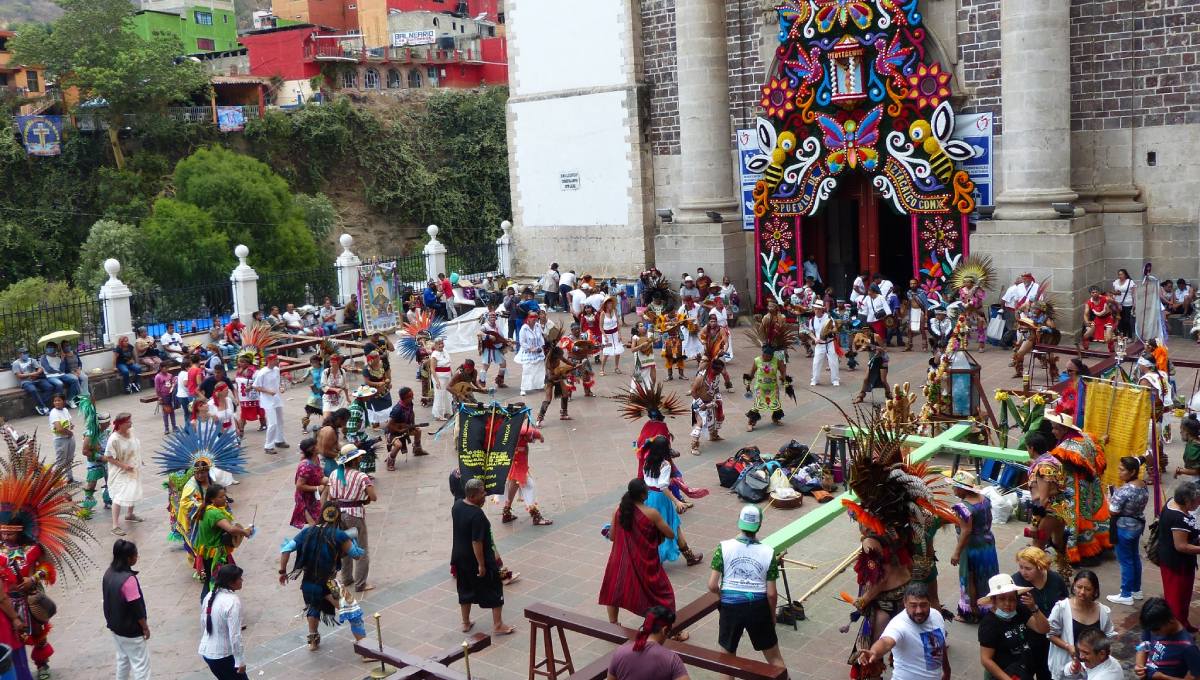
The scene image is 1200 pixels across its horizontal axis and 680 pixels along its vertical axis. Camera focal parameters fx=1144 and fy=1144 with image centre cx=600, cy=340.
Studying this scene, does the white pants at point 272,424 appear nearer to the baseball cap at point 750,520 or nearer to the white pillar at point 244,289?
the white pillar at point 244,289

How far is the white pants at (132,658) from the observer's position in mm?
8312

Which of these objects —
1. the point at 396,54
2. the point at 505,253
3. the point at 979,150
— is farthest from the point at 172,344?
the point at 396,54

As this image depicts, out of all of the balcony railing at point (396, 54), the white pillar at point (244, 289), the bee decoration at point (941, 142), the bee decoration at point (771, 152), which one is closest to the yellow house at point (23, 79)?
the balcony railing at point (396, 54)

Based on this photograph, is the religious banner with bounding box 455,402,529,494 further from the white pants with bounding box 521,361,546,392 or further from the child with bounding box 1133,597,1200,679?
the white pants with bounding box 521,361,546,392

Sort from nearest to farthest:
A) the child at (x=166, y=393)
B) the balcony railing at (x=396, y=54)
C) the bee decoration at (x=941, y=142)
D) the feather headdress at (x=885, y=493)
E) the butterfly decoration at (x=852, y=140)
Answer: the feather headdress at (x=885, y=493) → the child at (x=166, y=393) → the bee decoration at (x=941, y=142) → the butterfly decoration at (x=852, y=140) → the balcony railing at (x=396, y=54)

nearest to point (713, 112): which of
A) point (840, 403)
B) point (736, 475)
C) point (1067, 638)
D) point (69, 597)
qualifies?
point (840, 403)

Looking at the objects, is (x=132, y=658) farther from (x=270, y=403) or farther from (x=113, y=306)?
(x=113, y=306)

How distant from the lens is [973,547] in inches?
343

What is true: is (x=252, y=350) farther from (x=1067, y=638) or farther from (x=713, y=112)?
(x=1067, y=638)

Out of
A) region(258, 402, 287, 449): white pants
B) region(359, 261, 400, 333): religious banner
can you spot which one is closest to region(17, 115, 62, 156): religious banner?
region(359, 261, 400, 333): religious banner

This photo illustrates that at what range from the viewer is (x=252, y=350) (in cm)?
1823

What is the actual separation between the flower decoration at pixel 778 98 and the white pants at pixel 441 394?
36.1 feet

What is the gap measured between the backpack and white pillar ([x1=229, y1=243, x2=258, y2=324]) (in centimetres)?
1485

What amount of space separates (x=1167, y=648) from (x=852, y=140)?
18497 millimetres
